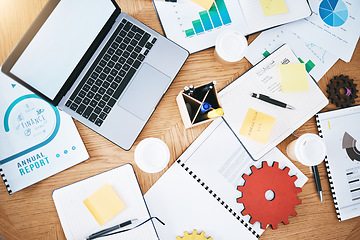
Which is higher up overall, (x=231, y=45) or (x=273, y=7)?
(x=273, y=7)

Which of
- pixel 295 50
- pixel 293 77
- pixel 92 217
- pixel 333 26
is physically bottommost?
pixel 92 217

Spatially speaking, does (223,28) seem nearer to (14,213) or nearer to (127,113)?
(127,113)

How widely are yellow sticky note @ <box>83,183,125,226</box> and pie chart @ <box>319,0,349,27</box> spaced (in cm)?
95

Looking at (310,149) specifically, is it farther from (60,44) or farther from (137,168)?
(60,44)

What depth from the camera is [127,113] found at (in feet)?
2.84

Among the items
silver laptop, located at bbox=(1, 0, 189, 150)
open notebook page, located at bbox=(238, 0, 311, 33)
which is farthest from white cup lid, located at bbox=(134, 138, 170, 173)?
open notebook page, located at bbox=(238, 0, 311, 33)

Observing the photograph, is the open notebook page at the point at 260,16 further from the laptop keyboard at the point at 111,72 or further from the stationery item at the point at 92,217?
the stationery item at the point at 92,217

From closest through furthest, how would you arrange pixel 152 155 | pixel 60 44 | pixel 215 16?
pixel 60 44 → pixel 152 155 → pixel 215 16

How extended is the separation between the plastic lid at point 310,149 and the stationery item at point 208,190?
0.11m

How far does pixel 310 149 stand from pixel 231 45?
0.42 meters

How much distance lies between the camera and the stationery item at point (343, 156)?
0.98 m

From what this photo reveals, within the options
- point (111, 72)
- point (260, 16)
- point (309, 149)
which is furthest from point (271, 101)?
point (111, 72)

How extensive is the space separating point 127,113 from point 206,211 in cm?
41

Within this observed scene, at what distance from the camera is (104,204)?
862mm
